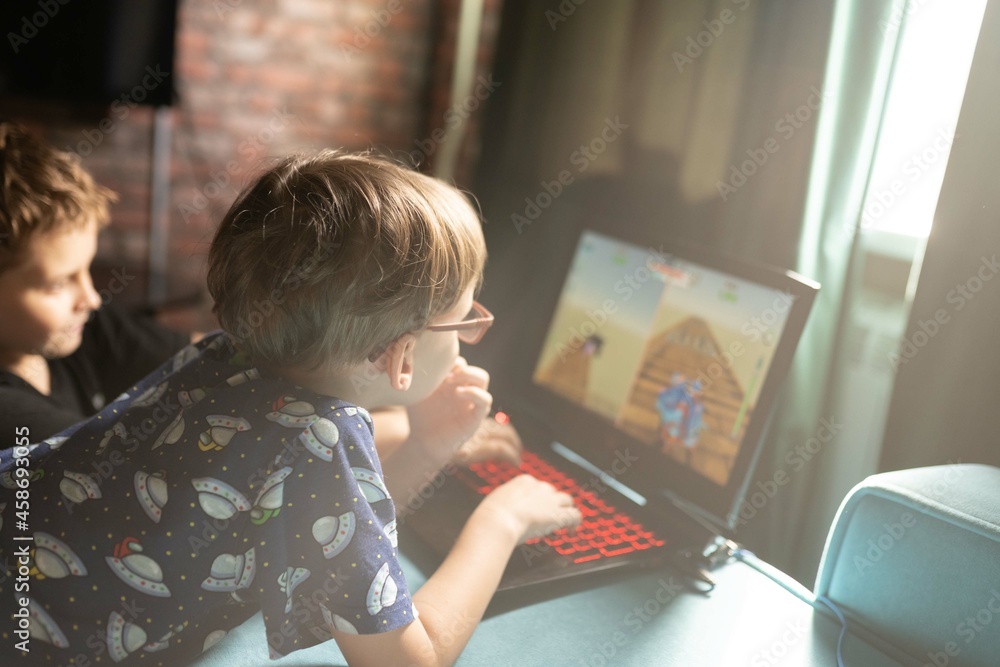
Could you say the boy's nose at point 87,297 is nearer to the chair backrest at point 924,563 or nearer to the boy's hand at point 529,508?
the boy's hand at point 529,508

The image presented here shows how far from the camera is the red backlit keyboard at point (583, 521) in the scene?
0.98 m

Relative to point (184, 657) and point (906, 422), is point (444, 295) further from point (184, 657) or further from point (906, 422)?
point (906, 422)

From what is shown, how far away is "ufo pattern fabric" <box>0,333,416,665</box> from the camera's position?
0.69 m

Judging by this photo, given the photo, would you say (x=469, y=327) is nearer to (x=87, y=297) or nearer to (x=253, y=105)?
(x=87, y=297)

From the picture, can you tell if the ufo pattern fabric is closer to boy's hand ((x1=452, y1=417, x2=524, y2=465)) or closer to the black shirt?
boy's hand ((x1=452, y1=417, x2=524, y2=465))

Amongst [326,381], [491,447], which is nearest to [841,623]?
[491,447]

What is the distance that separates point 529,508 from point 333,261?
39 centimetres

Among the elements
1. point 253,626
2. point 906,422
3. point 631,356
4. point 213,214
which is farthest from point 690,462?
point 213,214

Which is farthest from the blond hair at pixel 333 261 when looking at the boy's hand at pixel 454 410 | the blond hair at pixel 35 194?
the blond hair at pixel 35 194

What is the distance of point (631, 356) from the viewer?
1.21 metres

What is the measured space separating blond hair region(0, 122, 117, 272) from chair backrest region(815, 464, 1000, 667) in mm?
1051

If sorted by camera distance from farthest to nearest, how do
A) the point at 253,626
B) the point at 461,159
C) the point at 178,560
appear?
the point at 461,159 < the point at 253,626 < the point at 178,560

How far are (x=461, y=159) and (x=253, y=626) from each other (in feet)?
5.02

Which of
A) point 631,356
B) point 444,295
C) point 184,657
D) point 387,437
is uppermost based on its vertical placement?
point 444,295
